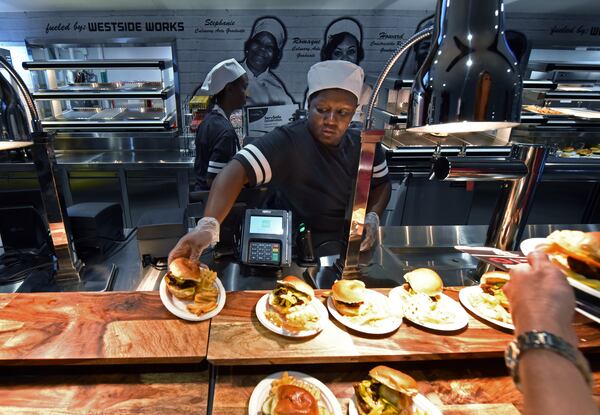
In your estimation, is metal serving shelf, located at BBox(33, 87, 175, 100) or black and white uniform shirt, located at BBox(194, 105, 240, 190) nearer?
black and white uniform shirt, located at BBox(194, 105, 240, 190)

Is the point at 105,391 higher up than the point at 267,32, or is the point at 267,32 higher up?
the point at 267,32

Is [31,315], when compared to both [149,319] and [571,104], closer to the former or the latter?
→ [149,319]

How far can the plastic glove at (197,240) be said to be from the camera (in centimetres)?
128

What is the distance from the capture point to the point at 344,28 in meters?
4.66

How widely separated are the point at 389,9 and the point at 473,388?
4871mm

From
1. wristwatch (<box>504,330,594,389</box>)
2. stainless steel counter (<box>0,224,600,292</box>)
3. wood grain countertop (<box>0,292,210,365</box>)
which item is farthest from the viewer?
stainless steel counter (<box>0,224,600,292</box>)

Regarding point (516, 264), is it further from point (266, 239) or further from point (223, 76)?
point (223, 76)

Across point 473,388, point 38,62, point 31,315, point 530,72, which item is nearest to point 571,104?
point 530,72

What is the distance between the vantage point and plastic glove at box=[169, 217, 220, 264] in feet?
4.18

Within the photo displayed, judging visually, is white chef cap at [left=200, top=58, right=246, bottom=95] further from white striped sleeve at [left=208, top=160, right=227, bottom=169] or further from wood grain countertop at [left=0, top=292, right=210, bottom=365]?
wood grain countertop at [left=0, top=292, right=210, bottom=365]

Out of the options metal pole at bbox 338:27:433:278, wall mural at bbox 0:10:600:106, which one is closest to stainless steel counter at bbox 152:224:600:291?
metal pole at bbox 338:27:433:278

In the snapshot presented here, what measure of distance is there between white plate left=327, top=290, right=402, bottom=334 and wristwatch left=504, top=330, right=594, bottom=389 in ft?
1.27

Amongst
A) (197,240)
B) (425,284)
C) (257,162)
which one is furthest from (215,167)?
(425,284)

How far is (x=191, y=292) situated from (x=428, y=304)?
31.7 inches
